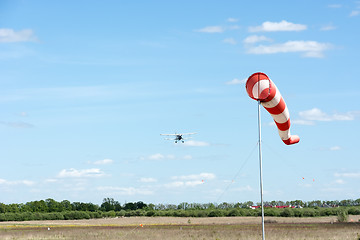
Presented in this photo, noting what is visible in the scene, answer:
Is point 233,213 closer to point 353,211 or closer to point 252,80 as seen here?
point 353,211

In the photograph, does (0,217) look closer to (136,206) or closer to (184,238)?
(136,206)

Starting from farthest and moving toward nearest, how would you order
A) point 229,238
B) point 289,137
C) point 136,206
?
point 136,206 < point 229,238 < point 289,137

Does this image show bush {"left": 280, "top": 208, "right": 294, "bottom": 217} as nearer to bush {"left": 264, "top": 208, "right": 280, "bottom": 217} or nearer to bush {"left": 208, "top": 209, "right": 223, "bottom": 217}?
bush {"left": 264, "top": 208, "right": 280, "bottom": 217}

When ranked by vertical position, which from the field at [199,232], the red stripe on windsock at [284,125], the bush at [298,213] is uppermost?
the bush at [298,213]

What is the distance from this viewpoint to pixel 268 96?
19.3m

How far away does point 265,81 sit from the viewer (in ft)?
63.2

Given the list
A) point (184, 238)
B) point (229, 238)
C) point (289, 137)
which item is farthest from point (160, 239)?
point (289, 137)

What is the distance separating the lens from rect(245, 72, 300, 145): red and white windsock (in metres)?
19.3

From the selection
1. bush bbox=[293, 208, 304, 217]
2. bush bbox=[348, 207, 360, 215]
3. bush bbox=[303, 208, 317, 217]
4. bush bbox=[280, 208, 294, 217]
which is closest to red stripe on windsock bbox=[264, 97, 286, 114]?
bush bbox=[280, 208, 294, 217]

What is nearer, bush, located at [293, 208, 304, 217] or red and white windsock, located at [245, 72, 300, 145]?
red and white windsock, located at [245, 72, 300, 145]

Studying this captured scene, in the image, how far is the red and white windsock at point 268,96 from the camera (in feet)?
63.4

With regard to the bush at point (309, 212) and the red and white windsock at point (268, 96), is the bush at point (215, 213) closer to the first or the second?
the bush at point (309, 212)

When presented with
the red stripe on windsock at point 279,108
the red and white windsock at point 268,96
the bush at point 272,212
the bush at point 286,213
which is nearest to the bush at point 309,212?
the bush at point 286,213

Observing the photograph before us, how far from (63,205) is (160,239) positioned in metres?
115
